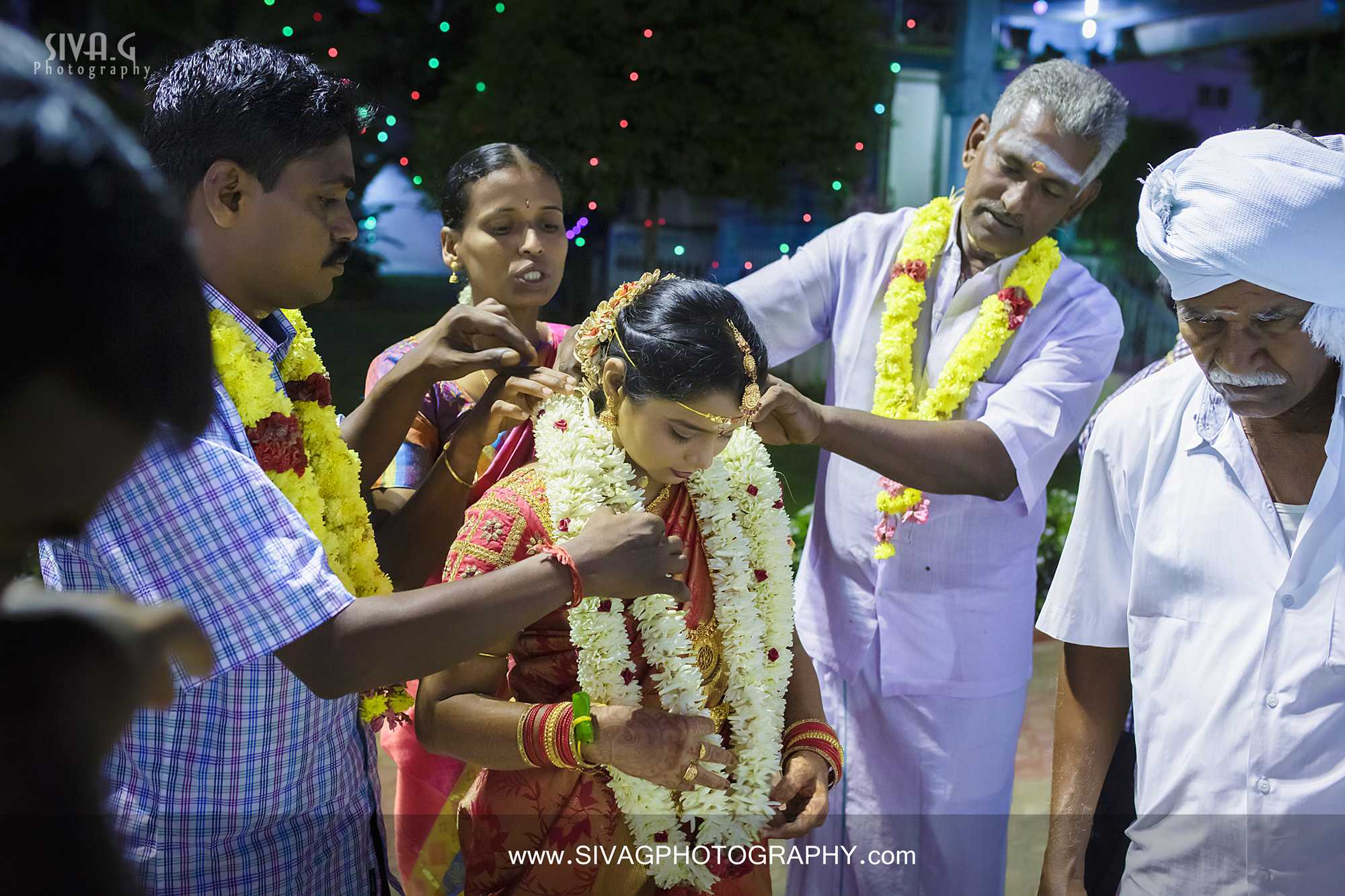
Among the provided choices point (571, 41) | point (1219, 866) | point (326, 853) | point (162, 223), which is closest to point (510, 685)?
point (326, 853)

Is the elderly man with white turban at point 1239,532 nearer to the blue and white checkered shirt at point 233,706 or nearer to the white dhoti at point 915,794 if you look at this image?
the white dhoti at point 915,794

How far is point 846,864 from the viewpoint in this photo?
3297 millimetres

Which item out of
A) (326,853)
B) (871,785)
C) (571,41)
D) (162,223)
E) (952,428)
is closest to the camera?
(162,223)

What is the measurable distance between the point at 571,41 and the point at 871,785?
5761 mm

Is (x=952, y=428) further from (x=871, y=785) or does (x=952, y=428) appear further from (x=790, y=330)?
(x=871, y=785)

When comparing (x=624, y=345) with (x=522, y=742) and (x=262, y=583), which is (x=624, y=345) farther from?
(x=262, y=583)

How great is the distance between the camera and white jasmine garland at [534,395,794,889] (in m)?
2.16

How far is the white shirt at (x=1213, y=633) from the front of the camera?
1.96 metres

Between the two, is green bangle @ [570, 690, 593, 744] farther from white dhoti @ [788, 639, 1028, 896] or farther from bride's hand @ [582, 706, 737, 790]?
white dhoti @ [788, 639, 1028, 896]

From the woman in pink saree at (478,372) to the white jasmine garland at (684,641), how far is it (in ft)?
1.59

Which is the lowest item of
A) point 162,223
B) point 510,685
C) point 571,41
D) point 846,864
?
point 846,864

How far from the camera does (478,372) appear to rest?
285 centimetres
